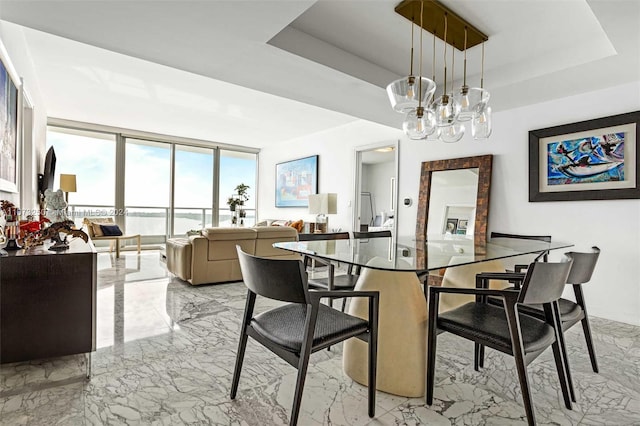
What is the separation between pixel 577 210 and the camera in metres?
3.25

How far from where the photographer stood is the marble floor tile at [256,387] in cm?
150

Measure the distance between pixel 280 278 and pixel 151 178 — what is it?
23.6 feet

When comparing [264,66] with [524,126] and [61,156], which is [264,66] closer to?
[524,126]

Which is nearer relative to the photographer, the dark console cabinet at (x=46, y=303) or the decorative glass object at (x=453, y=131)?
the dark console cabinet at (x=46, y=303)

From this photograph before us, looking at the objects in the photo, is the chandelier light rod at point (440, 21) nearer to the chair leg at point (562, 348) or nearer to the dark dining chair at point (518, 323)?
the dark dining chair at point (518, 323)

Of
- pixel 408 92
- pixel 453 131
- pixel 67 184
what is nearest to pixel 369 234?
pixel 453 131

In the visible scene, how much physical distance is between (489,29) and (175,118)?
16.7ft

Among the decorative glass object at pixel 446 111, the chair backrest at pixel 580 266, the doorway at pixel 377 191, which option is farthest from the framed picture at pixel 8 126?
the doorway at pixel 377 191

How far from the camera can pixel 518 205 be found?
3.66 m

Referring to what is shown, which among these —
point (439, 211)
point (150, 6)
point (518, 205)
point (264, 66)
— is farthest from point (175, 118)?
point (518, 205)

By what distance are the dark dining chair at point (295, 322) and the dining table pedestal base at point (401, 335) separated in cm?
23

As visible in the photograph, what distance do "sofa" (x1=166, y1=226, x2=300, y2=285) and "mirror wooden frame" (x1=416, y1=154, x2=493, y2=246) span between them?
2.05 metres

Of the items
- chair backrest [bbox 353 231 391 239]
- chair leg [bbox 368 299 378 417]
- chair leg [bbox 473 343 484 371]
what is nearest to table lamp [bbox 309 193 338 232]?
chair backrest [bbox 353 231 391 239]

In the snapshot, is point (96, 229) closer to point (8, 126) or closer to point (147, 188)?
point (147, 188)
